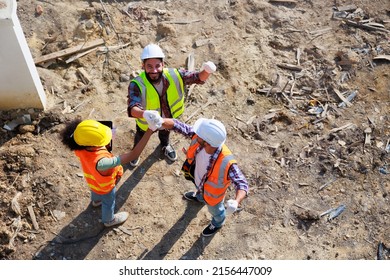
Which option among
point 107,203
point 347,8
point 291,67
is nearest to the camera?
point 107,203

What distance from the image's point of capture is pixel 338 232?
700 centimetres

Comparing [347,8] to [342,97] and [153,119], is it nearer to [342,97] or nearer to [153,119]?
[342,97]

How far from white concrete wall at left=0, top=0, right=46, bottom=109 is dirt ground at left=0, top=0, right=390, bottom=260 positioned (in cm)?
28

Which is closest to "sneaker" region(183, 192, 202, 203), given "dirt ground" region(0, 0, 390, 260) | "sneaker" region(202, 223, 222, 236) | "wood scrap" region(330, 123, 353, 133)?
"dirt ground" region(0, 0, 390, 260)

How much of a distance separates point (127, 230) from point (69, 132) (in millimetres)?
2046

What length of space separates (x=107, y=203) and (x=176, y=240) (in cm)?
125

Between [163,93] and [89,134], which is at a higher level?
[89,134]

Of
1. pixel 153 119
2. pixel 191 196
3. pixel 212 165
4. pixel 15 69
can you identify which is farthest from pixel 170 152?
pixel 15 69

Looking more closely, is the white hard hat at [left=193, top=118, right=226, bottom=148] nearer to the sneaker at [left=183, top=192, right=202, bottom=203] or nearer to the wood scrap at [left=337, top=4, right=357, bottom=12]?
the sneaker at [left=183, top=192, right=202, bottom=203]

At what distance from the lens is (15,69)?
726 centimetres

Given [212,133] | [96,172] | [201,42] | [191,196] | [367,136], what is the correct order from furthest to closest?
[201,42] < [367,136] < [191,196] < [96,172] < [212,133]

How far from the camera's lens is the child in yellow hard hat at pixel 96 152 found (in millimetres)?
5316

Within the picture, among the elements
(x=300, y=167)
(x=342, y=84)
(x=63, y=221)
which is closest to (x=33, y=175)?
(x=63, y=221)

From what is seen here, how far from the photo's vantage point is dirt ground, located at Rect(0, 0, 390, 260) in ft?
22.3
